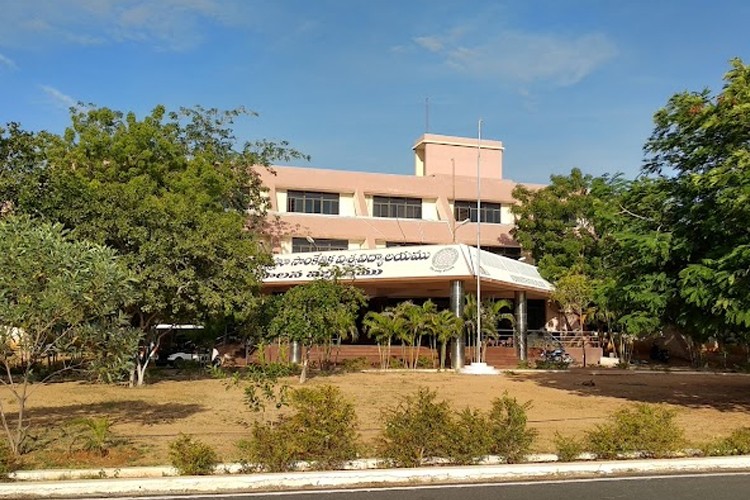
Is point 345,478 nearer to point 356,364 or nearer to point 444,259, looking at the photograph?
point 356,364

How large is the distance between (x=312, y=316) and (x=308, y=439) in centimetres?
1380

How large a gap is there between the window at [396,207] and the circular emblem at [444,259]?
470 inches

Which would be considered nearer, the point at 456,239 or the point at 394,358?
the point at 394,358

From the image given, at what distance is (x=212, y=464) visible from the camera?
29.1 feet

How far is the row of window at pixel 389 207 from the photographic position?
41.3 metres

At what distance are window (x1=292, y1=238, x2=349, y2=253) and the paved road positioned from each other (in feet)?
104

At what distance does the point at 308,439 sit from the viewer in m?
9.39

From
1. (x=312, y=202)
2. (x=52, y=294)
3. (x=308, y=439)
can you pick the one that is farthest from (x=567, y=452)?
(x=312, y=202)

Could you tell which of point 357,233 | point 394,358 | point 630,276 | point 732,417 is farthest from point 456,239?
point 732,417

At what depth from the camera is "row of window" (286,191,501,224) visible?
41.3 meters

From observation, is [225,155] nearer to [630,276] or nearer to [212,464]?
[630,276]

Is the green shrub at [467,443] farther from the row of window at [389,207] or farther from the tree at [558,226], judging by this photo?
the row of window at [389,207]

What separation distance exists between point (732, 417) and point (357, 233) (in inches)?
1064

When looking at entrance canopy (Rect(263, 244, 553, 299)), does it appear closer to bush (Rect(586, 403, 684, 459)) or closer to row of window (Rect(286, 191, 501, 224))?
row of window (Rect(286, 191, 501, 224))
